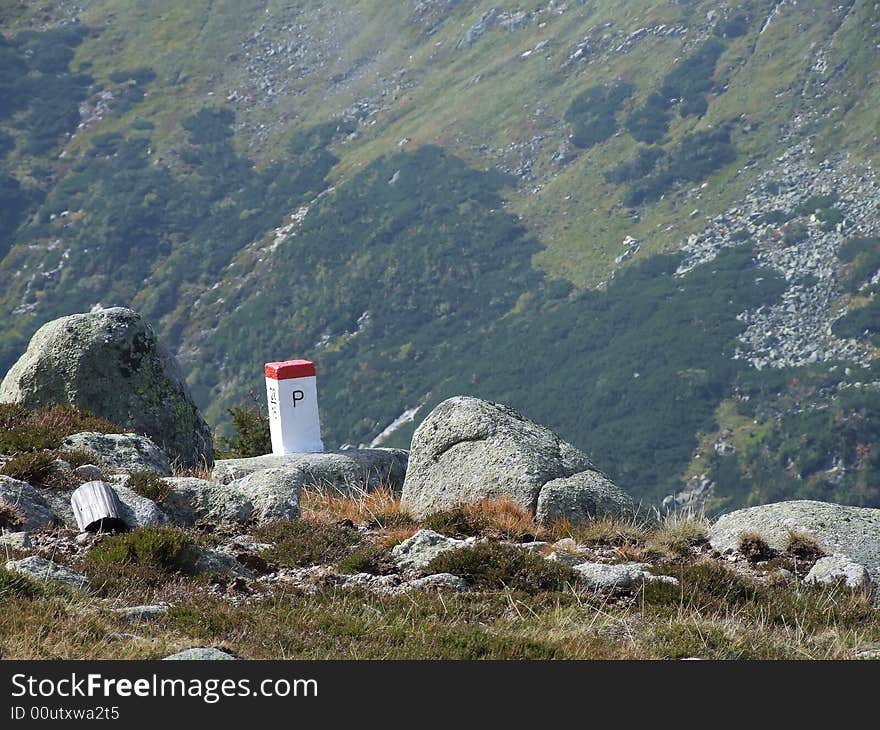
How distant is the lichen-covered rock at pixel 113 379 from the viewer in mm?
18938

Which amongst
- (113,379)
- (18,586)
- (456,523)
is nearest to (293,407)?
(113,379)

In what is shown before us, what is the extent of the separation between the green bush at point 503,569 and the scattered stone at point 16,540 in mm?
3715

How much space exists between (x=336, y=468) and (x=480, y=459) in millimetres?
2622

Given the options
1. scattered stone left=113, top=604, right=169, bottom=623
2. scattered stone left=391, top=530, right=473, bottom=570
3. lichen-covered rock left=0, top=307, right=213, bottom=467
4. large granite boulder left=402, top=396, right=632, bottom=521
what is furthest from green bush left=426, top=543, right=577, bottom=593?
lichen-covered rock left=0, top=307, right=213, bottom=467

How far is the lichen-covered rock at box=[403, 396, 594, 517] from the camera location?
15000 millimetres

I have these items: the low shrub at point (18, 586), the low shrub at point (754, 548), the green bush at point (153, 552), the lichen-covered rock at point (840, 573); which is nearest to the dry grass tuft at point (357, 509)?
the green bush at point (153, 552)

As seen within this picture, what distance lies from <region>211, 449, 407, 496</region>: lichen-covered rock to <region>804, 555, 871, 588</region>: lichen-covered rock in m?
6.02

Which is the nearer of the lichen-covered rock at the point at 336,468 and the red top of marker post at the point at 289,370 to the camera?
the lichen-covered rock at the point at 336,468

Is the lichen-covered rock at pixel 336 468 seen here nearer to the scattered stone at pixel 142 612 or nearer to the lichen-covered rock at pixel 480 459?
the lichen-covered rock at pixel 480 459

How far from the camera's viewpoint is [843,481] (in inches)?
6211

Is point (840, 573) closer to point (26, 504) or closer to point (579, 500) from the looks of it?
point (579, 500)

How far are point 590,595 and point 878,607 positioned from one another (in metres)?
2.78

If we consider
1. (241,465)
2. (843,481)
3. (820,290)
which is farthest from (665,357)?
(241,465)

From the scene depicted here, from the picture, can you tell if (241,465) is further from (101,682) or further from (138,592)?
→ (101,682)
